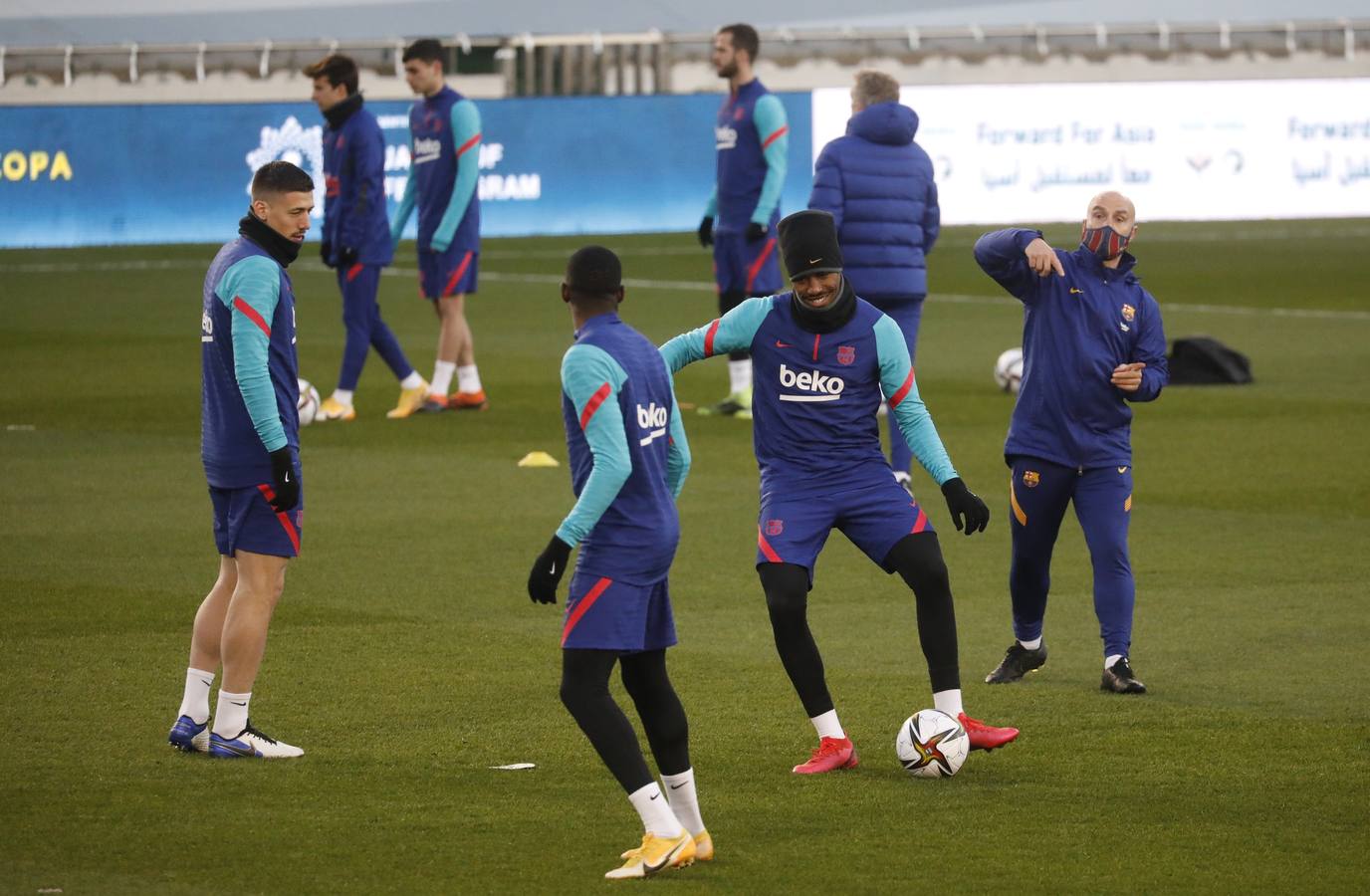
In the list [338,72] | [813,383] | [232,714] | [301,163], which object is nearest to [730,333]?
[813,383]

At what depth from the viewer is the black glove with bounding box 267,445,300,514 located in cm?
703

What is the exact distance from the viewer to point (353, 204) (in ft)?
50.6

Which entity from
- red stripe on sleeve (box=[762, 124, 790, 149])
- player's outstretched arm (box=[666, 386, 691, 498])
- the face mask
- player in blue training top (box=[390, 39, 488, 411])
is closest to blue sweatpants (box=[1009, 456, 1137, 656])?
the face mask

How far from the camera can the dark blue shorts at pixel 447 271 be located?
1580 centimetres

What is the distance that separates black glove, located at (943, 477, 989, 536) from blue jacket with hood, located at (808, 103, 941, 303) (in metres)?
5.51

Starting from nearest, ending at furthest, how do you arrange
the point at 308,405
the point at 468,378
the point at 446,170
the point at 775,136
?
the point at 775,136 → the point at 308,405 → the point at 446,170 → the point at 468,378

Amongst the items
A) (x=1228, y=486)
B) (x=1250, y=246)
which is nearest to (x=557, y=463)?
(x=1228, y=486)

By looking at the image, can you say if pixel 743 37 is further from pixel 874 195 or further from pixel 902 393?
pixel 902 393

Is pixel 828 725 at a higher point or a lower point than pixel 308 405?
higher

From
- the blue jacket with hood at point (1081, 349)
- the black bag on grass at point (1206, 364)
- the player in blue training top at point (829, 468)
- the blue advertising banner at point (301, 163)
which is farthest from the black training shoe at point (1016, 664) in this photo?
the blue advertising banner at point (301, 163)

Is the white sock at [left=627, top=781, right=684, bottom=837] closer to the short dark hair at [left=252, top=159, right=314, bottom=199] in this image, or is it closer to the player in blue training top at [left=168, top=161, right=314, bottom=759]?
the player in blue training top at [left=168, top=161, right=314, bottom=759]

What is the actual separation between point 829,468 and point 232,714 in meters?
2.11

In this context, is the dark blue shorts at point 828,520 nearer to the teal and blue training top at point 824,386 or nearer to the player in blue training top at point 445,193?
the teal and blue training top at point 824,386

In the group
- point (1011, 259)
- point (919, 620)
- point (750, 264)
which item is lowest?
point (750, 264)
